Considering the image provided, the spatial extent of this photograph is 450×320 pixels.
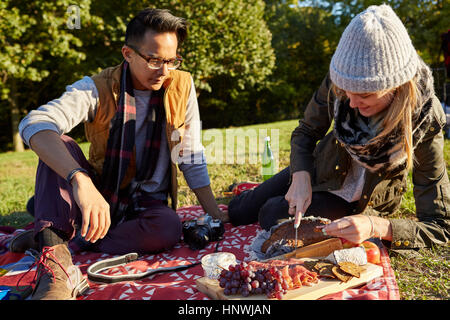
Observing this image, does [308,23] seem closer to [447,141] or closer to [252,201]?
[447,141]

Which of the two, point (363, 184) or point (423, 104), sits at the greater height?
point (423, 104)

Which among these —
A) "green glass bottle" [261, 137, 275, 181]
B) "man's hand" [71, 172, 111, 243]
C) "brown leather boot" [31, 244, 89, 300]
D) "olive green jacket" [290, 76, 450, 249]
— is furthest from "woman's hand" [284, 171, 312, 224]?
"green glass bottle" [261, 137, 275, 181]

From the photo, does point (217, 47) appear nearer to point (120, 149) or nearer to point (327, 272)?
point (120, 149)

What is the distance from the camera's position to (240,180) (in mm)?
6074

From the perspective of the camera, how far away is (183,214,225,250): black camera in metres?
3.34

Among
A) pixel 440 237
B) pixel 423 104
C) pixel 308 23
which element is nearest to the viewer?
pixel 423 104

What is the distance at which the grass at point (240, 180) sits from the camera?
104 inches

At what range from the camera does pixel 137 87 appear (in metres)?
3.44

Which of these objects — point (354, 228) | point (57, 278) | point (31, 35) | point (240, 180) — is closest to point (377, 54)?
point (354, 228)

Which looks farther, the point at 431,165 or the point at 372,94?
the point at 431,165

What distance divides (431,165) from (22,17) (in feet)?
46.2

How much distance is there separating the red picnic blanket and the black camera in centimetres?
5

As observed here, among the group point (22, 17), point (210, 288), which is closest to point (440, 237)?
point (210, 288)
